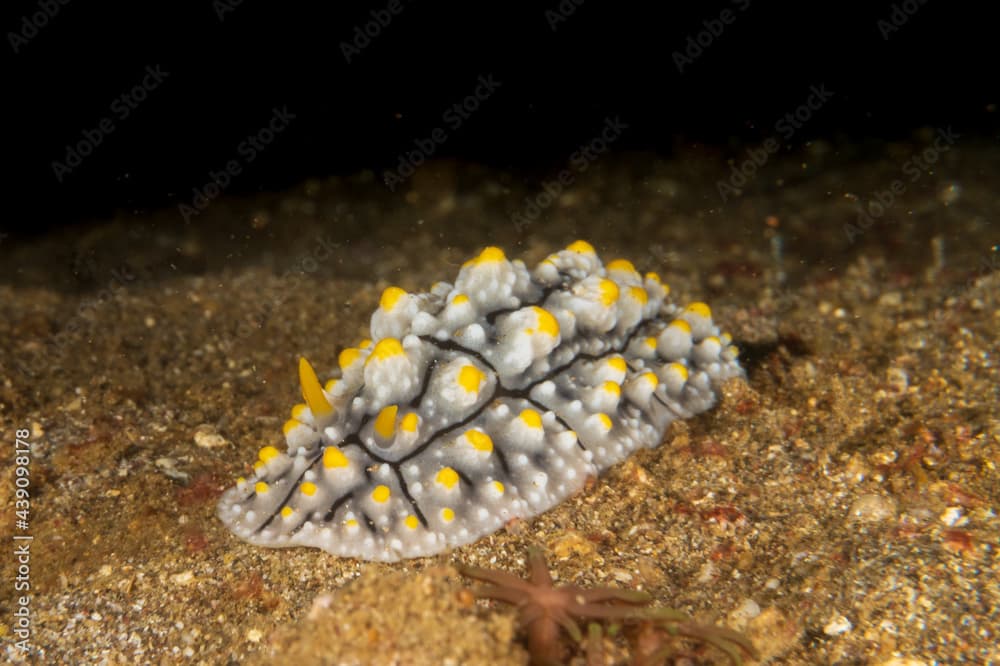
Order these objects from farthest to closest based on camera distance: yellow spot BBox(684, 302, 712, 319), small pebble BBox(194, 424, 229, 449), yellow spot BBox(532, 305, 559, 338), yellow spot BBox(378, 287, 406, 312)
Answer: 1. yellow spot BBox(684, 302, 712, 319)
2. small pebble BBox(194, 424, 229, 449)
3. yellow spot BBox(378, 287, 406, 312)
4. yellow spot BBox(532, 305, 559, 338)

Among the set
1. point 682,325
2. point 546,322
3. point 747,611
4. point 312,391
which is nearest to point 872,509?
point 747,611

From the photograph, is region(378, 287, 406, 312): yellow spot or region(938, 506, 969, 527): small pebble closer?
region(938, 506, 969, 527): small pebble

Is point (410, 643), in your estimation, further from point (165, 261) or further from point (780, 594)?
point (165, 261)

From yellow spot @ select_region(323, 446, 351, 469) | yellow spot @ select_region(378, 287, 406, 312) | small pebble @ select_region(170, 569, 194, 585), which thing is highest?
yellow spot @ select_region(378, 287, 406, 312)

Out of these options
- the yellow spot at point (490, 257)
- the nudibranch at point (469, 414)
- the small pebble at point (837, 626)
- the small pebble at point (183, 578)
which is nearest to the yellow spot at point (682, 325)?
the nudibranch at point (469, 414)

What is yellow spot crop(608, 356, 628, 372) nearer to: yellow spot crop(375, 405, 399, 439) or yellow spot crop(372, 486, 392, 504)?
yellow spot crop(375, 405, 399, 439)

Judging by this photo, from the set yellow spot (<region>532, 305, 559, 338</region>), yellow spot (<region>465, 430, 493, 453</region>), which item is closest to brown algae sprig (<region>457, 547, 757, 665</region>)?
yellow spot (<region>465, 430, 493, 453</region>)

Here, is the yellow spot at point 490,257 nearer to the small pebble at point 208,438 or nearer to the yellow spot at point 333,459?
the yellow spot at point 333,459

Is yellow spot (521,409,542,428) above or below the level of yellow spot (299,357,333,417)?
above
